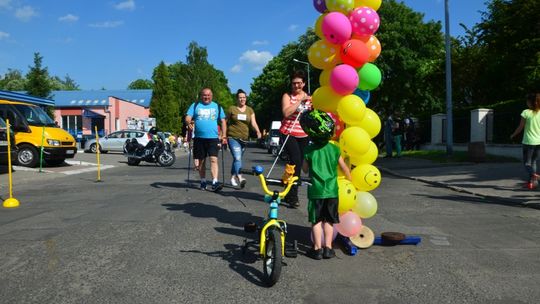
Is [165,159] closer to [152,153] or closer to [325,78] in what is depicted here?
[152,153]

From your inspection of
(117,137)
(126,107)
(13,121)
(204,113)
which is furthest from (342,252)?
(126,107)

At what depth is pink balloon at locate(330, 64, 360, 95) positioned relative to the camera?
16.3ft

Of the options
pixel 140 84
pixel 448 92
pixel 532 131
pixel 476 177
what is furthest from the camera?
pixel 140 84

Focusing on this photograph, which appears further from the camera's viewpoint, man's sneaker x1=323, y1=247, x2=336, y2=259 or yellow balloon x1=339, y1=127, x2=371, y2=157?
yellow balloon x1=339, y1=127, x2=371, y2=157

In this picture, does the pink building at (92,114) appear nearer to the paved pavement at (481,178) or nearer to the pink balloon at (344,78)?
the paved pavement at (481,178)

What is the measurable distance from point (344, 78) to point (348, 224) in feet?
4.79

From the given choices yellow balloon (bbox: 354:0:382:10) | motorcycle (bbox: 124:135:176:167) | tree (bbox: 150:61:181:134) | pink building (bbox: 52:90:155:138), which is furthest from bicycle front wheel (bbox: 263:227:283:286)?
tree (bbox: 150:61:181:134)

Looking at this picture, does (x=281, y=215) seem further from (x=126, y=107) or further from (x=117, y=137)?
(x=126, y=107)

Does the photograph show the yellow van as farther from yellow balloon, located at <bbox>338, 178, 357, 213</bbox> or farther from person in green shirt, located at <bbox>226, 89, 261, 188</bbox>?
yellow balloon, located at <bbox>338, 178, 357, 213</bbox>

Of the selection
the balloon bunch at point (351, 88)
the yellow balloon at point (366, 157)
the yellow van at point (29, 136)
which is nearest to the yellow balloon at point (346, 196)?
the balloon bunch at point (351, 88)

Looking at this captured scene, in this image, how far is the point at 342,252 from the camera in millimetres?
5086

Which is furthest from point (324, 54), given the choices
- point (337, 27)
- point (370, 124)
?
point (370, 124)

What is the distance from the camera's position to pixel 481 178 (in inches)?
460

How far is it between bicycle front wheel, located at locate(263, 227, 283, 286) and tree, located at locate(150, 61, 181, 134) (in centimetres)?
6250
